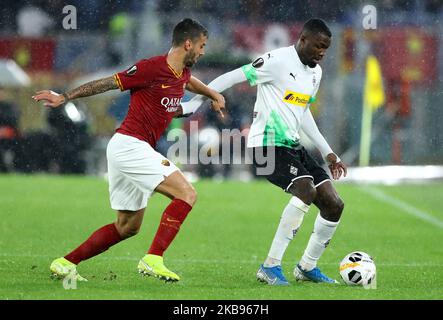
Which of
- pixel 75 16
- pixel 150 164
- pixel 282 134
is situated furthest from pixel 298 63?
pixel 75 16

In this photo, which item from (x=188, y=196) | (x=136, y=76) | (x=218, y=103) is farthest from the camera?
(x=218, y=103)

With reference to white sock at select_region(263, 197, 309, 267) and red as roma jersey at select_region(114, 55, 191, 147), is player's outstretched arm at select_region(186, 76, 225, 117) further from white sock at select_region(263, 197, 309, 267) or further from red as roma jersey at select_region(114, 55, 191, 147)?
white sock at select_region(263, 197, 309, 267)

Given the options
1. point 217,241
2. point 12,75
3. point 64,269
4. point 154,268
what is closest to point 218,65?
point 12,75

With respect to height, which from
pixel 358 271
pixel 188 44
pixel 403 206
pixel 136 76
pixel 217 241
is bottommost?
pixel 403 206

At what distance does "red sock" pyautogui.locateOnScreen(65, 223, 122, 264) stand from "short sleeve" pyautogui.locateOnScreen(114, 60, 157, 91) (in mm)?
1198

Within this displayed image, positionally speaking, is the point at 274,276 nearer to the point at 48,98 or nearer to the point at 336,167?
the point at 336,167

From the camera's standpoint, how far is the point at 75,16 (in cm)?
1806

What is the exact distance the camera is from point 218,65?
20.6 metres

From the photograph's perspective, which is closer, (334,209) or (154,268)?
(154,268)

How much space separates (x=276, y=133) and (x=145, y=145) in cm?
118

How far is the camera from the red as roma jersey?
8305mm

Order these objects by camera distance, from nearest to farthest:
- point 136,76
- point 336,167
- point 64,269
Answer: point 136,76 < point 64,269 < point 336,167

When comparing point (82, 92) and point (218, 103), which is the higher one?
point (82, 92)

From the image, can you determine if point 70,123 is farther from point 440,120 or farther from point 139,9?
point 440,120
